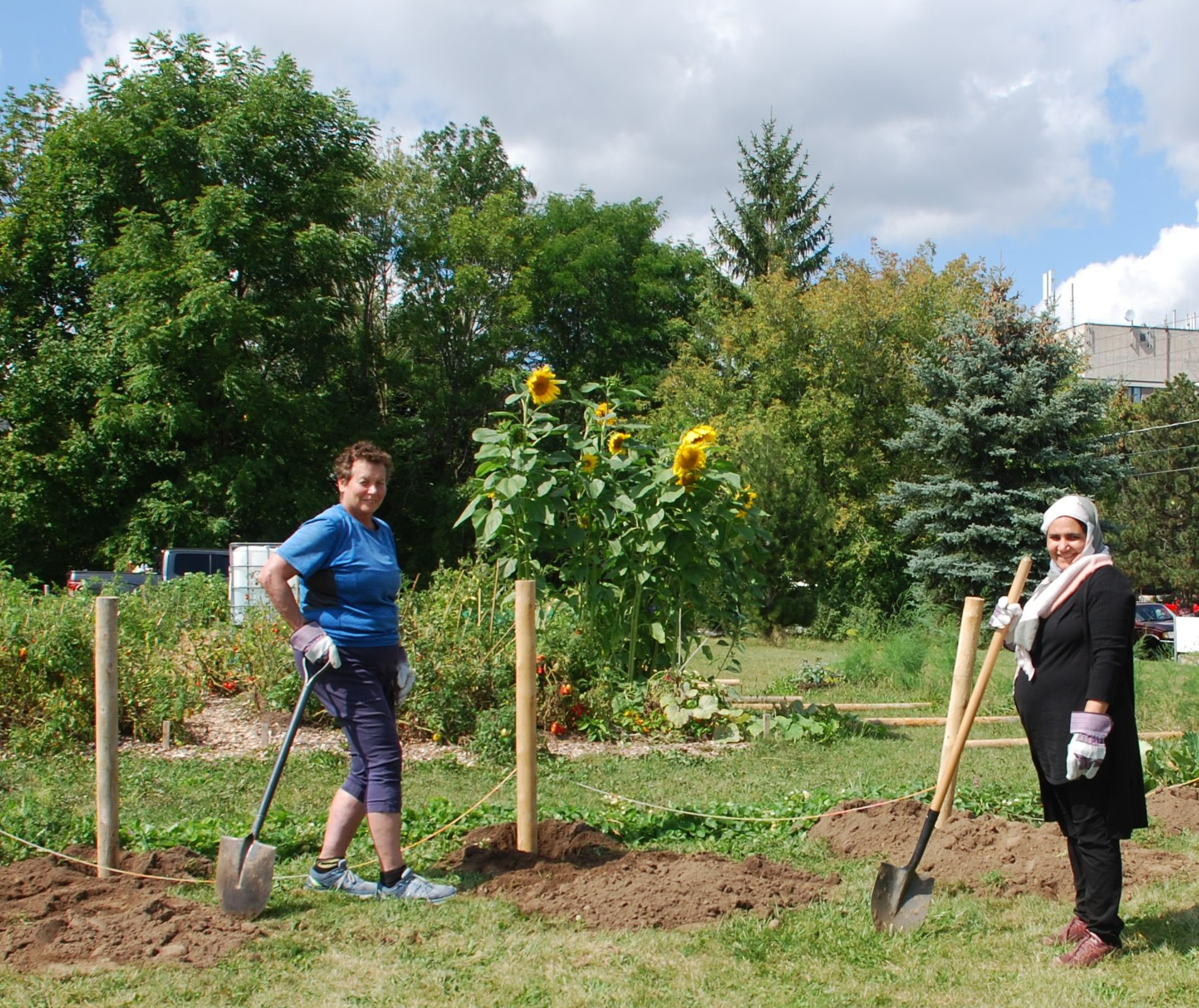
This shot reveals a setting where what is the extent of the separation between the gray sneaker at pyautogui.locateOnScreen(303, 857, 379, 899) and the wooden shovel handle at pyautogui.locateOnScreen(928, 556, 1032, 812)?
7.46 feet

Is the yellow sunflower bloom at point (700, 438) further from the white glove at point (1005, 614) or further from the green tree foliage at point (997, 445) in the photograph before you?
the green tree foliage at point (997, 445)

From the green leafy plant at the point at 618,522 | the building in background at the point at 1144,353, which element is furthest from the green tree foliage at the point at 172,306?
the building in background at the point at 1144,353

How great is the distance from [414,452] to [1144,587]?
21.6m

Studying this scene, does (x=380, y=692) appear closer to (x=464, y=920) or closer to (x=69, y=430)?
(x=464, y=920)

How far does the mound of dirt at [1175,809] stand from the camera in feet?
18.5

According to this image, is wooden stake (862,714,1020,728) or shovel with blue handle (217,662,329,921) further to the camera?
wooden stake (862,714,1020,728)

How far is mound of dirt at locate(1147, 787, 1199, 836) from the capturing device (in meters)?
5.62

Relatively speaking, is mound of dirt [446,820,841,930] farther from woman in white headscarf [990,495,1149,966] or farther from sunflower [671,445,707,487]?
sunflower [671,445,707,487]

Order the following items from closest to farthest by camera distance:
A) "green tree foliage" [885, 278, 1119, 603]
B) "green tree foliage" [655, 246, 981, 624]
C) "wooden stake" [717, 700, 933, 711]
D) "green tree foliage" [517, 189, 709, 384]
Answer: "wooden stake" [717, 700, 933, 711]
"green tree foliage" [885, 278, 1119, 603]
"green tree foliage" [655, 246, 981, 624]
"green tree foliage" [517, 189, 709, 384]

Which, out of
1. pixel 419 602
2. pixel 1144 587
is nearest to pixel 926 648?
pixel 419 602

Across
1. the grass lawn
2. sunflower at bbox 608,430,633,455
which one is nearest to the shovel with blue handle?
the grass lawn

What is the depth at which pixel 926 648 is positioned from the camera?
42.3 feet

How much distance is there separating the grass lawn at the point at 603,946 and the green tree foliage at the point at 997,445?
51.6ft

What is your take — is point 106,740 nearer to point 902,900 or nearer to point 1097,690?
point 902,900
